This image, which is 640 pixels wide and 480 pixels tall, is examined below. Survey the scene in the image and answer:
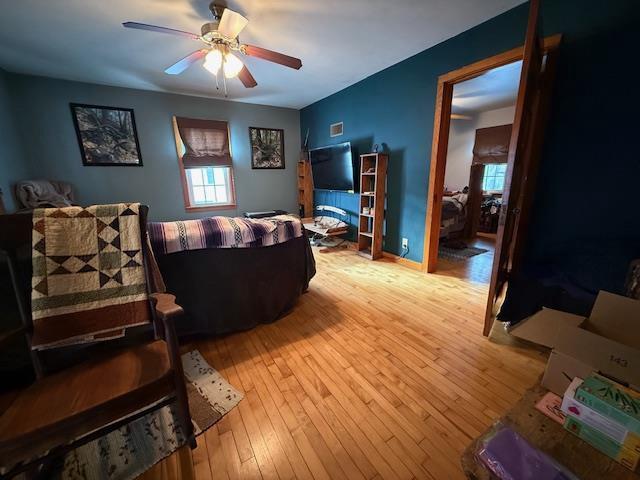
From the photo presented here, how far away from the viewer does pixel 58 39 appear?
2363 millimetres

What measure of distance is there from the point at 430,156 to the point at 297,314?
2268 mm

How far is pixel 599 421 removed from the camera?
0.73 meters

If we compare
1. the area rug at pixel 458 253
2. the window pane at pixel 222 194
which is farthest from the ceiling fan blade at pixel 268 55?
the area rug at pixel 458 253

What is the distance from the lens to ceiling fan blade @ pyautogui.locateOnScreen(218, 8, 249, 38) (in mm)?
1637

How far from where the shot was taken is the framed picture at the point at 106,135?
345 cm

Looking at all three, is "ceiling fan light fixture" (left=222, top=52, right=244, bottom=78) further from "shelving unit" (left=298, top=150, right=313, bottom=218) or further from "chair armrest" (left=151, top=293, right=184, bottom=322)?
"shelving unit" (left=298, top=150, right=313, bottom=218)

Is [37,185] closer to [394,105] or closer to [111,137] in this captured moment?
[111,137]

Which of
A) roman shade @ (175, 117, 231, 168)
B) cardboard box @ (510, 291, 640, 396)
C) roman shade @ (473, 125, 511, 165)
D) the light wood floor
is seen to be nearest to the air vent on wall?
roman shade @ (175, 117, 231, 168)

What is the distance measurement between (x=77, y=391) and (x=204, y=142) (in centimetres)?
414

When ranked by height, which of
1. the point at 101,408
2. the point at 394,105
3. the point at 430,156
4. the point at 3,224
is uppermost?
the point at 394,105

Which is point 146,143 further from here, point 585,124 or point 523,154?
point 585,124

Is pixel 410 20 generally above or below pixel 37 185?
above

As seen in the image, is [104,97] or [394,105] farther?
[104,97]

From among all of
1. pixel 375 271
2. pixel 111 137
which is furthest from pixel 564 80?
pixel 111 137
